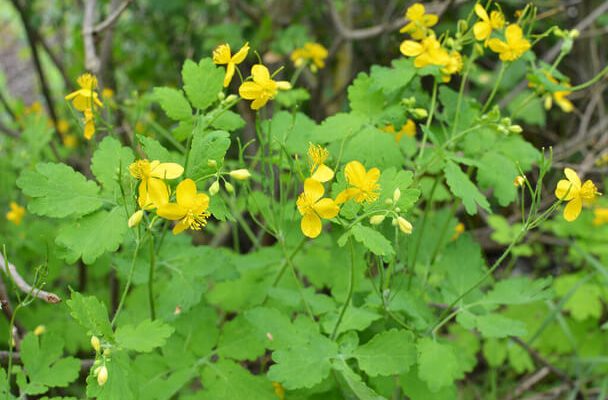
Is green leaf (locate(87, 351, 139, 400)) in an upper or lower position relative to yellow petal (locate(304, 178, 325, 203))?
lower

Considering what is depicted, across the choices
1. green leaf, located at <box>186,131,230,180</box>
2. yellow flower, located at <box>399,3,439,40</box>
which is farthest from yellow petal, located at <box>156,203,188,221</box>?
yellow flower, located at <box>399,3,439,40</box>

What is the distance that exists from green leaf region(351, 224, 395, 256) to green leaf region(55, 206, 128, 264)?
0.53 m

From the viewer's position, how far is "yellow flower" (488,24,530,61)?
175 cm

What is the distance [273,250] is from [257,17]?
5.93ft

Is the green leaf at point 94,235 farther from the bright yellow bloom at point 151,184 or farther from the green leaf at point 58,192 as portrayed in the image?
the bright yellow bloom at point 151,184

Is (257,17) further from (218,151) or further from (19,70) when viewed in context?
(19,70)

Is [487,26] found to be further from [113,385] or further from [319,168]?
[113,385]

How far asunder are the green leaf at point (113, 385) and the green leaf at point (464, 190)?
87 cm

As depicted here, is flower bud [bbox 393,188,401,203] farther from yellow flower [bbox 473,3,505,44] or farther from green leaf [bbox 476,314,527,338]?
yellow flower [bbox 473,3,505,44]

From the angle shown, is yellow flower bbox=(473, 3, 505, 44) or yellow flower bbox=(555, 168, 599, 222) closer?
yellow flower bbox=(555, 168, 599, 222)

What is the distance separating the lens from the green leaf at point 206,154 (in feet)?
4.30

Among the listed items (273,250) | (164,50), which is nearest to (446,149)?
(273,250)

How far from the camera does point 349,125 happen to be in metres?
1.71

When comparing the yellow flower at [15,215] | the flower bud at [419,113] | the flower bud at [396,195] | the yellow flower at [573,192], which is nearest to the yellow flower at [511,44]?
the flower bud at [419,113]
